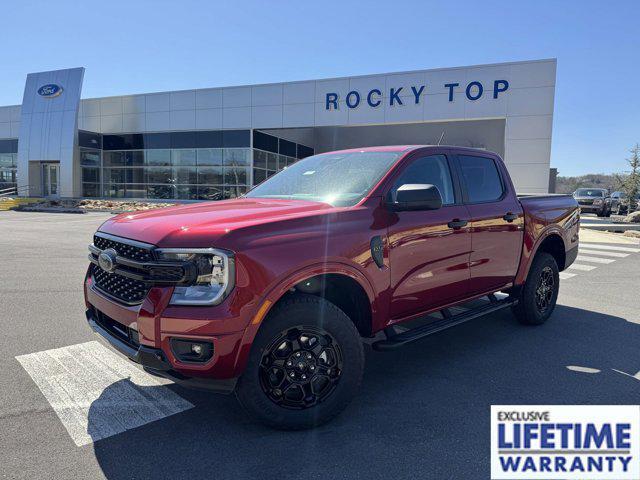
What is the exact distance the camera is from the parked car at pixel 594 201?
90.7 feet

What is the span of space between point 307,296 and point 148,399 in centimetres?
152

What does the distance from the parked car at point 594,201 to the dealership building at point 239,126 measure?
20.2ft

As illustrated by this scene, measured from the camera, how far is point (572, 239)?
19.8ft

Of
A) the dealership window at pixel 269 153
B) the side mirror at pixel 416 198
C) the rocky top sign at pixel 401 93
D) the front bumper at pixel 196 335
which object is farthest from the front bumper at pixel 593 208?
the front bumper at pixel 196 335

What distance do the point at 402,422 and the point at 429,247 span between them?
4.44 feet

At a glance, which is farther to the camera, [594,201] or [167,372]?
[594,201]

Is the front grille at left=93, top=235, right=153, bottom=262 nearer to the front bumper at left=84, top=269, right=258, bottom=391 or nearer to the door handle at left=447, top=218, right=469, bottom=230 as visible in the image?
the front bumper at left=84, top=269, right=258, bottom=391

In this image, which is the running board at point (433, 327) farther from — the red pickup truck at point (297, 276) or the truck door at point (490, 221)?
the truck door at point (490, 221)

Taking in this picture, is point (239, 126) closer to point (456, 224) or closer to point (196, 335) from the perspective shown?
point (456, 224)

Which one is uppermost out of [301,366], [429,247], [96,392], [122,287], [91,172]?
[91,172]

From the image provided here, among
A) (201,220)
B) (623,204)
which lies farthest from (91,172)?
(623,204)

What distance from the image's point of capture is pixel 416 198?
3311 mm

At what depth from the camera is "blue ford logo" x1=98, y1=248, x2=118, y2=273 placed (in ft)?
9.91

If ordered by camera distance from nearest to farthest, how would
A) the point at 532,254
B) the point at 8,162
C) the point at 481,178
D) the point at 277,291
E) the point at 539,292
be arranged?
the point at 277,291 < the point at 481,178 < the point at 532,254 < the point at 539,292 < the point at 8,162
